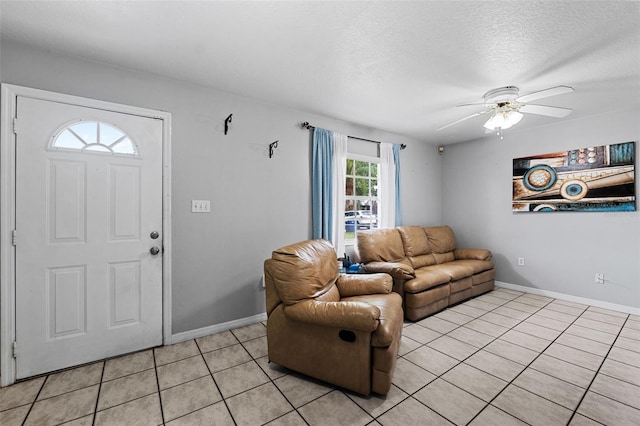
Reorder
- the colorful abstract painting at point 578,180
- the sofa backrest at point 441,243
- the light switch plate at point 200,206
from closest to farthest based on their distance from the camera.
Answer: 1. the light switch plate at point 200,206
2. the colorful abstract painting at point 578,180
3. the sofa backrest at point 441,243

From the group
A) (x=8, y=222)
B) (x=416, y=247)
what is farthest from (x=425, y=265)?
(x=8, y=222)

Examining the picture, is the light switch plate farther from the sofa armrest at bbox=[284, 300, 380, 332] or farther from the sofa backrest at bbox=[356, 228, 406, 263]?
the sofa backrest at bbox=[356, 228, 406, 263]

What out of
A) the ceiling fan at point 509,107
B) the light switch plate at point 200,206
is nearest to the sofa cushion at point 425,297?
the ceiling fan at point 509,107

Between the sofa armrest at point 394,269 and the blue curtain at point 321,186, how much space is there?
0.67 meters

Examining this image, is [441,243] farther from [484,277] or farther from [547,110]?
[547,110]

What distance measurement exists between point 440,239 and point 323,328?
3310 mm

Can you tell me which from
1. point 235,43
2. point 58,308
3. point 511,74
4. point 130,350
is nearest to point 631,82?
point 511,74

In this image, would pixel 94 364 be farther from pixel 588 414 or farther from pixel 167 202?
pixel 588 414

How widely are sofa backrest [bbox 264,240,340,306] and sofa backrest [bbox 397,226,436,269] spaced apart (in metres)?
1.99

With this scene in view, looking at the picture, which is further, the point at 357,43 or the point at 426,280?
the point at 426,280

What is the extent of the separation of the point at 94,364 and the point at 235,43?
2816 millimetres

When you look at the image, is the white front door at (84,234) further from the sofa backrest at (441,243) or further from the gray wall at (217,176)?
the sofa backrest at (441,243)

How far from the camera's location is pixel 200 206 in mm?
2809

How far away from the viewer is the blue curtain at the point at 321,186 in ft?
11.6
